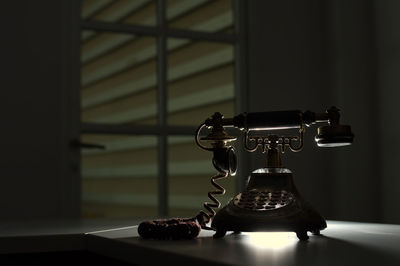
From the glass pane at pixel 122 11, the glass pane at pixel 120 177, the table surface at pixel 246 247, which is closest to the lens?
the table surface at pixel 246 247

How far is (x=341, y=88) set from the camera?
102 inches

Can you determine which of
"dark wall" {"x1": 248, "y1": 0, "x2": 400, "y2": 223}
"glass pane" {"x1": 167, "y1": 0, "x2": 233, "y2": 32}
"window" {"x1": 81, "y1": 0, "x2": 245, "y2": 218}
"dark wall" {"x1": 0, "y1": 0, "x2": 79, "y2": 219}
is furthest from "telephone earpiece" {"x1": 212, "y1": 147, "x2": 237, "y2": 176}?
"glass pane" {"x1": 167, "y1": 0, "x2": 233, "y2": 32}

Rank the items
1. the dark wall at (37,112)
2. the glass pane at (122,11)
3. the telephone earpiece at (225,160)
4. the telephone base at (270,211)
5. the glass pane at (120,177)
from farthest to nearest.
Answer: the glass pane at (120,177), the glass pane at (122,11), the dark wall at (37,112), the telephone earpiece at (225,160), the telephone base at (270,211)

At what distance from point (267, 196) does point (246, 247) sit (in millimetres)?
229

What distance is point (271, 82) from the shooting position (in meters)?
2.56

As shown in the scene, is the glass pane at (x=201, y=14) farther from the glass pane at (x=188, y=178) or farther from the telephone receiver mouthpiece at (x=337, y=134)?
the telephone receiver mouthpiece at (x=337, y=134)

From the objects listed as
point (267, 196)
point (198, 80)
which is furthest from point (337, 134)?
point (198, 80)

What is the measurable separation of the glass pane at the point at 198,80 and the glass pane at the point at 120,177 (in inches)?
8.0

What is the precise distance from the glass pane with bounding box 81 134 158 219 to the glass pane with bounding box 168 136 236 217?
8cm

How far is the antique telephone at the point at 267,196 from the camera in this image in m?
1.05

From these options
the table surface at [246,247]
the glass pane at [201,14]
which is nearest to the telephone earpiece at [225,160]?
the table surface at [246,247]

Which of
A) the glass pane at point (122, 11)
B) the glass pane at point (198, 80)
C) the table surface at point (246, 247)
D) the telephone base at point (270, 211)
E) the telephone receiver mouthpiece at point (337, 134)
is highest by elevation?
the glass pane at point (122, 11)

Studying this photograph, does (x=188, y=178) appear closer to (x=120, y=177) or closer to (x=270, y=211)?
(x=120, y=177)

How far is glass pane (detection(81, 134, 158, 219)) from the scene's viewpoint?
255 cm
